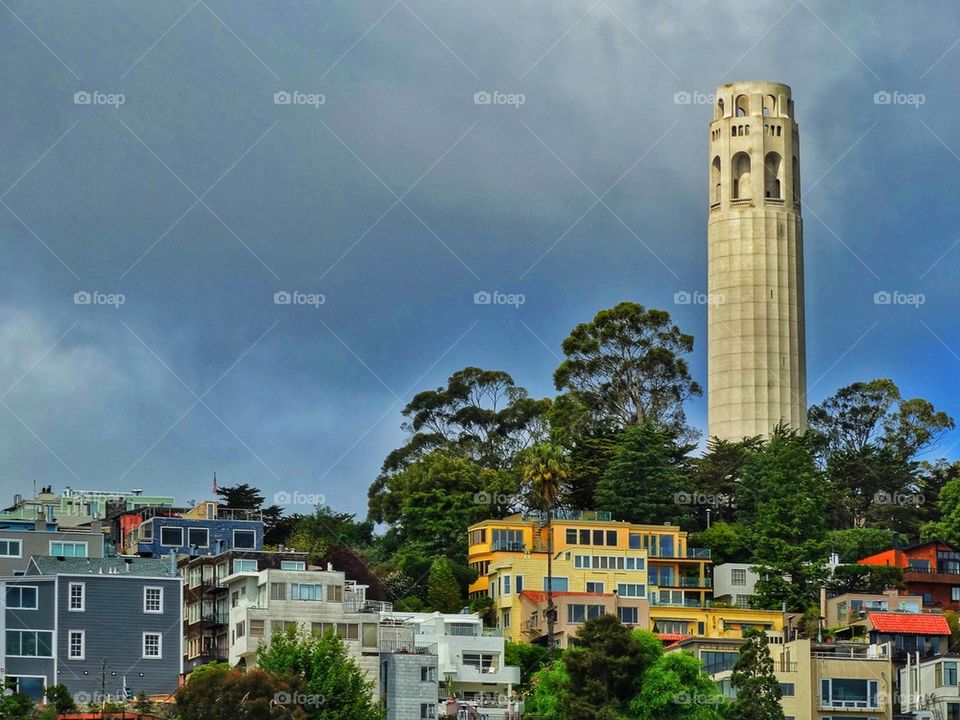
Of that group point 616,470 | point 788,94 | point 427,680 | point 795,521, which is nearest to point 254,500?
point 616,470

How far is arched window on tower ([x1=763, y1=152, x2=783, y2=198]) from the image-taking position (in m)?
163

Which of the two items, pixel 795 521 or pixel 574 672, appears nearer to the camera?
pixel 574 672

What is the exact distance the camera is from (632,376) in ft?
507

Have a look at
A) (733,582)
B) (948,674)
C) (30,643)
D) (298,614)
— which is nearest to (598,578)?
(733,582)

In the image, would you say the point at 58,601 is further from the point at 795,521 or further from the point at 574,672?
the point at 795,521

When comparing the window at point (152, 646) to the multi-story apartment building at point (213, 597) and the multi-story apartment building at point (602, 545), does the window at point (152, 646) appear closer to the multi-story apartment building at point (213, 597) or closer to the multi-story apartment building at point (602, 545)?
the multi-story apartment building at point (213, 597)

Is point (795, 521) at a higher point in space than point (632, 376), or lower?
lower

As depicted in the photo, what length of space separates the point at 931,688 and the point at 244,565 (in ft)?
91.2

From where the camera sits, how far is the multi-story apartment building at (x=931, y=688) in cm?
10481

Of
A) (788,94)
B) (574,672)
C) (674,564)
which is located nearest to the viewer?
(574,672)

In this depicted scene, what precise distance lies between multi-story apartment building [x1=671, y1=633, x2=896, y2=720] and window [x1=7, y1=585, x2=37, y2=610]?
1010 inches

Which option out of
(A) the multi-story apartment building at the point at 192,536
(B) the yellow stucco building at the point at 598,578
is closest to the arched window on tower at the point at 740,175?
(B) the yellow stucco building at the point at 598,578

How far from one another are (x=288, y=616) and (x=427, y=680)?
5986 mm

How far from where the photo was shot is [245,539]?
115125 mm
